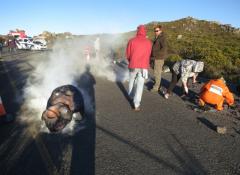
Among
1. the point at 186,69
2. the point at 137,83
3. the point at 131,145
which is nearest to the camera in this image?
the point at 131,145

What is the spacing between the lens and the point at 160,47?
372 inches

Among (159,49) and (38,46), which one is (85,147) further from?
(38,46)

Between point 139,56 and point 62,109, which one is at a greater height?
point 139,56

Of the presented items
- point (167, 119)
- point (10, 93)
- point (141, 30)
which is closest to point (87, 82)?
point (10, 93)

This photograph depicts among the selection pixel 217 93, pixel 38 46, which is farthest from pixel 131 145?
pixel 38 46

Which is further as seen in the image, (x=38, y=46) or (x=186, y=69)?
(x=38, y=46)

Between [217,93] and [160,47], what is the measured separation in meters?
3.12

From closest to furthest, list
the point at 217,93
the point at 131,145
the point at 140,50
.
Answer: the point at 131,145 → the point at 217,93 → the point at 140,50

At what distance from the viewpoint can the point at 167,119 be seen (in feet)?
21.7

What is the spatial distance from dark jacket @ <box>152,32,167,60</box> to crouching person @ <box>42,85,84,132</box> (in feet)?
13.4

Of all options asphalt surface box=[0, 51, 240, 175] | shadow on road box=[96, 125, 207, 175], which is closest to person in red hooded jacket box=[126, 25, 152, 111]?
asphalt surface box=[0, 51, 240, 175]

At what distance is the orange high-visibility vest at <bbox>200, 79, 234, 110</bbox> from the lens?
707 cm

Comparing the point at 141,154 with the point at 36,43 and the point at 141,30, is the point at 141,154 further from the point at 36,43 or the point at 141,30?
the point at 36,43

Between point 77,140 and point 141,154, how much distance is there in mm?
1327
